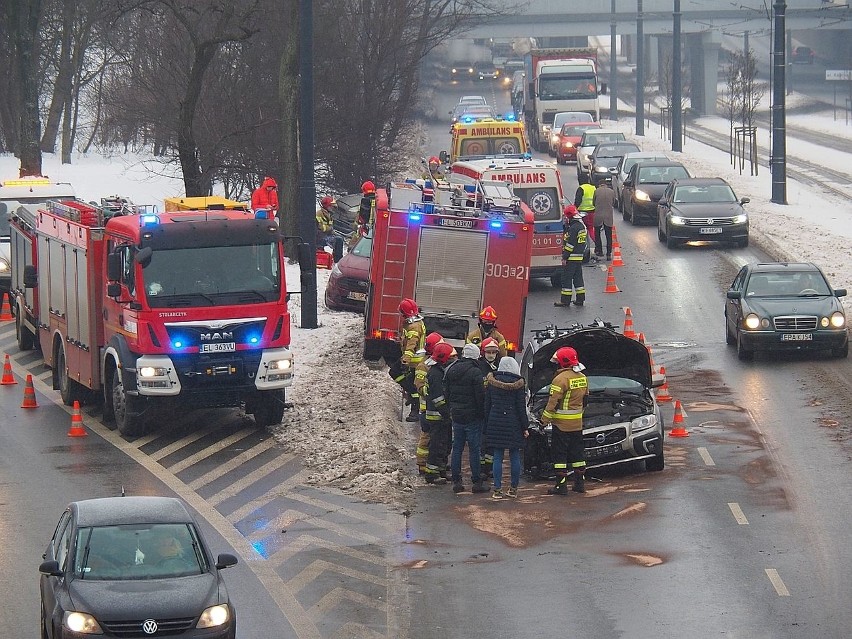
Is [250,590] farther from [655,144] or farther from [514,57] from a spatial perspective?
[514,57]

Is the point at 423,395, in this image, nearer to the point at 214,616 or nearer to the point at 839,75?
the point at 214,616

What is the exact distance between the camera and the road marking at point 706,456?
17222 mm

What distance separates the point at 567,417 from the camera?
52.5 feet

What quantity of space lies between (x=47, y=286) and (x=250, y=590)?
37.4 feet

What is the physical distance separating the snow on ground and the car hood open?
185cm

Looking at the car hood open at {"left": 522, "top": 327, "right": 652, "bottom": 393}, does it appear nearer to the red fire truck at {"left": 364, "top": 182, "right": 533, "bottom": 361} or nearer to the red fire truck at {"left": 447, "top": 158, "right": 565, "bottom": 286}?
the red fire truck at {"left": 364, "top": 182, "right": 533, "bottom": 361}

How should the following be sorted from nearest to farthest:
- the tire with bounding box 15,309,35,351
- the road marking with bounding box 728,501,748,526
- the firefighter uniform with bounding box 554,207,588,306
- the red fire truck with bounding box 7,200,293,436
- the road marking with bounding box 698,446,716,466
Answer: the road marking with bounding box 728,501,748,526, the road marking with bounding box 698,446,716,466, the red fire truck with bounding box 7,200,293,436, the tire with bounding box 15,309,35,351, the firefighter uniform with bounding box 554,207,588,306

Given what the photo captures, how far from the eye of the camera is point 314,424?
19.6m

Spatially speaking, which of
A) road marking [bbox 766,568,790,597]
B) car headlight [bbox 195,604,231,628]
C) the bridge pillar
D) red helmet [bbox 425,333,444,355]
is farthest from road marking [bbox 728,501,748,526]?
the bridge pillar

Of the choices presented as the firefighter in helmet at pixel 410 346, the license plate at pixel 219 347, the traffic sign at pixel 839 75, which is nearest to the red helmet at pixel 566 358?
the firefighter in helmet at pixel 410 346

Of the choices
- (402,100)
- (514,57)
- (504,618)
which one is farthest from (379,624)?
(514,57)

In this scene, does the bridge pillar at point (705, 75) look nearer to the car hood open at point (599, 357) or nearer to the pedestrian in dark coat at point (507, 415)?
the car hood open at point (599, 357)

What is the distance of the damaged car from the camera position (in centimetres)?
1670

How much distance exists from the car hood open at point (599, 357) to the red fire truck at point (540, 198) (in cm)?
1151
